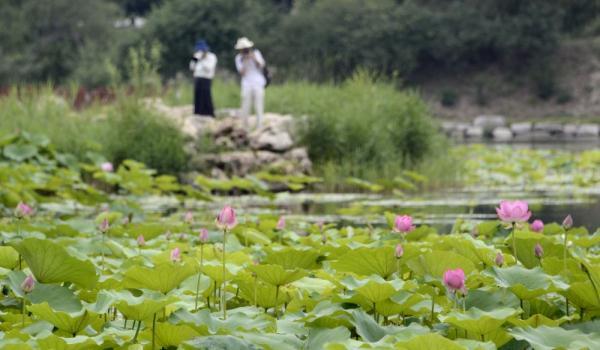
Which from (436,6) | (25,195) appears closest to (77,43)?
(436,6)

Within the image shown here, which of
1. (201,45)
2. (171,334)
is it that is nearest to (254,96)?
(201,45)

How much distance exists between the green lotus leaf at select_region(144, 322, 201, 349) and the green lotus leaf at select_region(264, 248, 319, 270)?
88 cm

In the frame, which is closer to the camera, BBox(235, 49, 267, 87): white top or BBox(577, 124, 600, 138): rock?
BBox(235, 49, 267, 87): white top

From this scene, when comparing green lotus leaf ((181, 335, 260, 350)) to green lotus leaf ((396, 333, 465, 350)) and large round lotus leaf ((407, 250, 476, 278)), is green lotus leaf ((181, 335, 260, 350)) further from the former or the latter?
large round lotus leaf ((407, 250, 476, 278))

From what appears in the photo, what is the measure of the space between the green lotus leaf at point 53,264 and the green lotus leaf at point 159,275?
0.41 ft

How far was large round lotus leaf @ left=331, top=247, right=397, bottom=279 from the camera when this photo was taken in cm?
292

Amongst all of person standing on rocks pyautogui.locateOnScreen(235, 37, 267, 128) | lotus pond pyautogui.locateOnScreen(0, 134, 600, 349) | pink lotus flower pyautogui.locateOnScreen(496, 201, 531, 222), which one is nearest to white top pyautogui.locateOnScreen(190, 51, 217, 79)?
person standing on rocks pyautogui.locateOnScreen(235, 37, 267, 128)

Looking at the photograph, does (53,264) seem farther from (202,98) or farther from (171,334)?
(202,98)

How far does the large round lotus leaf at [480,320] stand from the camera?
2.22 meters

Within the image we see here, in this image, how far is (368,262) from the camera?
298 cm

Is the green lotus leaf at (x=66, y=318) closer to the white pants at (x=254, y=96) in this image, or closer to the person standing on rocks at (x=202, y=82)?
the white pants at (x=254, y=96)

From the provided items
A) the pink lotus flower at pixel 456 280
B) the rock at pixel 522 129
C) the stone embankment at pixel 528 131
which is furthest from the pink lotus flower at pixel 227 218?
the rock at pixel 522 129

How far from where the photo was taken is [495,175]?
43.5ft

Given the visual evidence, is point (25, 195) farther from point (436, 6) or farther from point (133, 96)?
point (436, 6)
